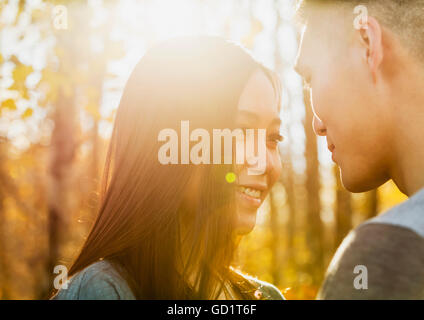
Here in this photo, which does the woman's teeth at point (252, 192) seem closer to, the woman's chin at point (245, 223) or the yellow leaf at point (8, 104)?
the woman's chin at point (245, 223)

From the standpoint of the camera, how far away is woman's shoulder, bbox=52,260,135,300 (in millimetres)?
1866

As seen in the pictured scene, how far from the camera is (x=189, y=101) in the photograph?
2350 mm

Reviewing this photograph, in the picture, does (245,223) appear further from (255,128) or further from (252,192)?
(255,128)

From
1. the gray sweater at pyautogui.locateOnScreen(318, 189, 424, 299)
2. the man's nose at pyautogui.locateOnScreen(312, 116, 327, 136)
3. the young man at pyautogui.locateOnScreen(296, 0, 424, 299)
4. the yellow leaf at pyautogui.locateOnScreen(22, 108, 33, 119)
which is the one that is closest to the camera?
the gray sweater at pyautogui.locateOnScreen(318, 189, 424, 299)

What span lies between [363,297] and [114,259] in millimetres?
1314

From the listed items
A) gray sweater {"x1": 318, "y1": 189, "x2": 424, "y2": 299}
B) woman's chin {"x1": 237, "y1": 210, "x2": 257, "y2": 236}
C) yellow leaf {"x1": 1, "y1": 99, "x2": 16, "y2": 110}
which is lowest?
woman's chin {"x1": 237, "y1": 210, "x2": 257, "y2": 236}

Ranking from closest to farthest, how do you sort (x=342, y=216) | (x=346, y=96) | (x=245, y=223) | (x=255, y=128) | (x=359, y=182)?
(x=346, y=96) < (x=359, y=182) < (x=255, y=128) < (x=245, y=223) < (x=342, y=216)

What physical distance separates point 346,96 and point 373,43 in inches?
9.0

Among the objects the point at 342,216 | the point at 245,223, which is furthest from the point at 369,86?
the point at 342,216

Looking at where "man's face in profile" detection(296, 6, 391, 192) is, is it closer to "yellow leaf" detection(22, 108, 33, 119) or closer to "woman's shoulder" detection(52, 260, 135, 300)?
"woman's shoulder" detection(52, 260, 135, 300)

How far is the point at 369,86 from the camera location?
168 cm

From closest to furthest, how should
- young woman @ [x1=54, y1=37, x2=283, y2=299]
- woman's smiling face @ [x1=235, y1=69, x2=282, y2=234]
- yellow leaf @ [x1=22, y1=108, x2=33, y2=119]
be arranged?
young woman @ [x1=54, y1=37, x2=283, y2=299] → woman's smiling face @ [x1=235, y1=69, x2=282, y2=234] → yellow leaf @ [x1=22, y1=108, x2=33, y2=119]

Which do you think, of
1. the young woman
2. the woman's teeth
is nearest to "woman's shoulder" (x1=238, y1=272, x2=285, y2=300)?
the young woman

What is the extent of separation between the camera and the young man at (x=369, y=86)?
159 cm
